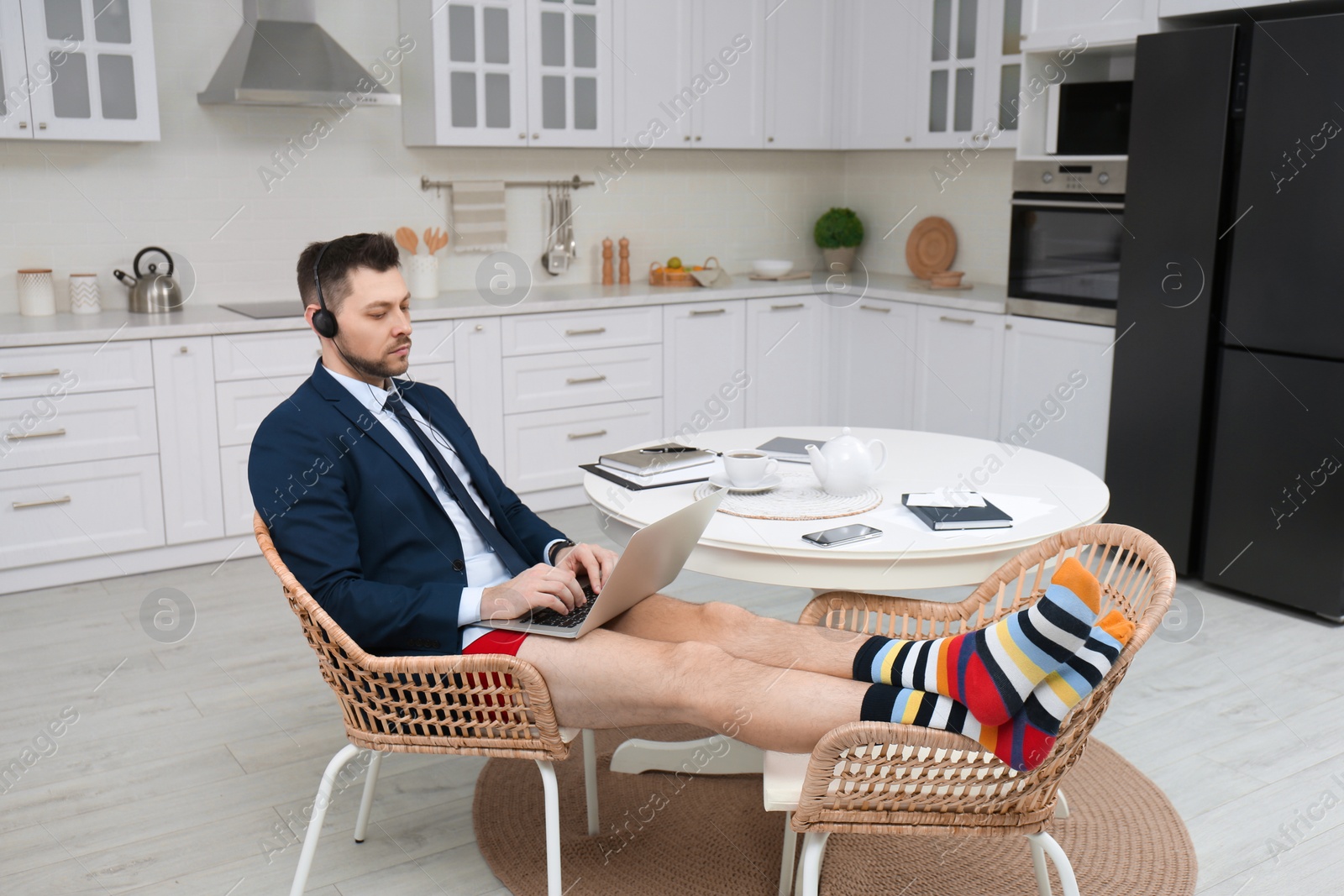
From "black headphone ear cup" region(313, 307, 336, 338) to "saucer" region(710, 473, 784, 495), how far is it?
836mm

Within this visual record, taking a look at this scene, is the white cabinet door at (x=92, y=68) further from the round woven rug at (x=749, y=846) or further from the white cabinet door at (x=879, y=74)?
the white cabinet door at (x=879, y=74)

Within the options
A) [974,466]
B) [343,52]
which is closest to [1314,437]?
[974,466]

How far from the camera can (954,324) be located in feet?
15.7

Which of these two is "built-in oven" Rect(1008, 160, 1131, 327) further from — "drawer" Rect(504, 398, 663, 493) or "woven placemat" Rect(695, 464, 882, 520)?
"woven placemat" Rect(695, 464, 882, 520)

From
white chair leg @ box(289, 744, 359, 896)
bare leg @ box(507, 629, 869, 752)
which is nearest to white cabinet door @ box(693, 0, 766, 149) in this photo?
bare leg @ box(507, 629, 869, 752)

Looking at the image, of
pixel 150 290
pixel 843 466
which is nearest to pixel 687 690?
pixel 843 466

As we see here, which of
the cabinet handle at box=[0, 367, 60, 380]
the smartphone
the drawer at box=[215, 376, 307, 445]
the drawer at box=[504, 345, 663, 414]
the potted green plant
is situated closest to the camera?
the smartphone

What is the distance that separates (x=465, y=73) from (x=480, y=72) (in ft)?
0.19

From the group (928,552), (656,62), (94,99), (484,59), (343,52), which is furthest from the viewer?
(656,62)

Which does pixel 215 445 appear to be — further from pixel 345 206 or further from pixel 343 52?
pixel 343 52

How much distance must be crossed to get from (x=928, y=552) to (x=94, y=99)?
126 inches

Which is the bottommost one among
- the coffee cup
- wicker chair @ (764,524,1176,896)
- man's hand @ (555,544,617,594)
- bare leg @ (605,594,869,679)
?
wicker chair @ (764,524,1176,896)

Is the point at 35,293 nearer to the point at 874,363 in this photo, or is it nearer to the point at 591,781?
the point at 591,781

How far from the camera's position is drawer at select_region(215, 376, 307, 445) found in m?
3.96
